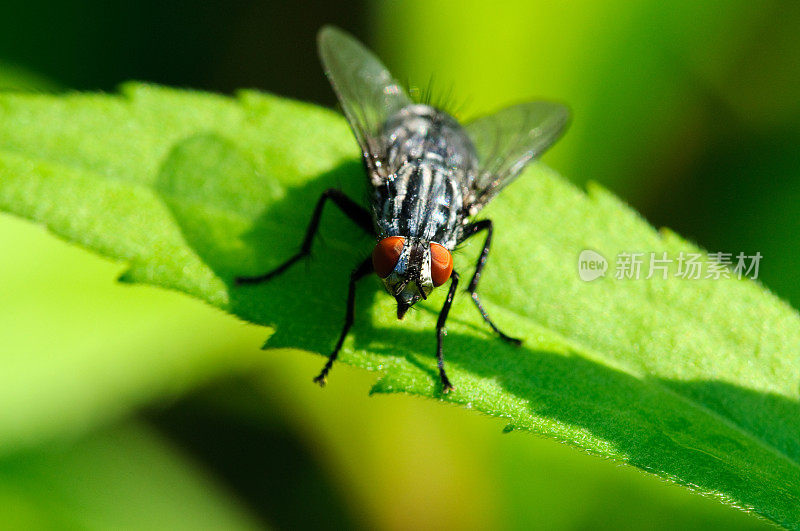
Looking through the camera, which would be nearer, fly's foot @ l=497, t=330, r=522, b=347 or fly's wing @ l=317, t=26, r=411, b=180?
fly's foot @ l=497, t=330, r=522, b=347

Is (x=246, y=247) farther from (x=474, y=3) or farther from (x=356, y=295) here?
(x=474, y=3)

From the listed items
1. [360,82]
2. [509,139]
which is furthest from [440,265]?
[360,82]

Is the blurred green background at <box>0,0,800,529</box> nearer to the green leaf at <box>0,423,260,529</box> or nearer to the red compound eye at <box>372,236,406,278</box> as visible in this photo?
the green leaf at <box>0,423,260,529</box>

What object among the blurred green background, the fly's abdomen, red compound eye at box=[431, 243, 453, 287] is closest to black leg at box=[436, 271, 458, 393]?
red compound eye at box=[431, 243, 453, 287]

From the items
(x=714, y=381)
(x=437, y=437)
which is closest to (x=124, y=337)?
(x=437, y=437)

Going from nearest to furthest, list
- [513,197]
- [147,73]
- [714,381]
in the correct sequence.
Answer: [714,381] → [513,197] → [147,73]

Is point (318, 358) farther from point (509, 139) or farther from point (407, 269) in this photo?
point (509, 139)
